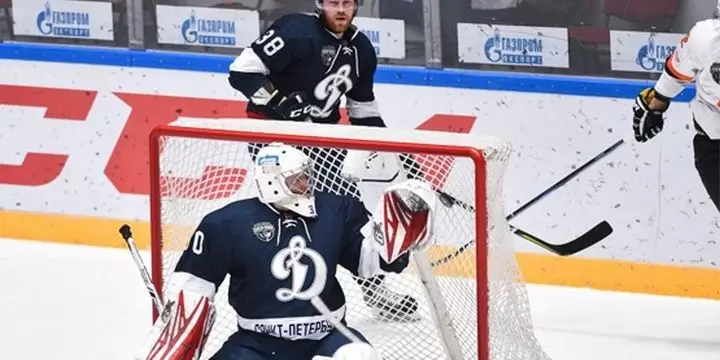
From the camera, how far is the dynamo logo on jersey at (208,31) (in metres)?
6.49

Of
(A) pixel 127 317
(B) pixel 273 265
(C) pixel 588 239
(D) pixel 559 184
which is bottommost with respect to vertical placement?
(A) pixel 127 317

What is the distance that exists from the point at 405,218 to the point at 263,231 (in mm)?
370

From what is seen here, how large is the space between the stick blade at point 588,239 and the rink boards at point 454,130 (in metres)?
0.02

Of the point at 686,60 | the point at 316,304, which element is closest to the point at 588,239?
the point at 686,60

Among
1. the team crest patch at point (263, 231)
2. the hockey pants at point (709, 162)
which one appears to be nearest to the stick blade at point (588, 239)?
the hockey pants at point (709, 162)

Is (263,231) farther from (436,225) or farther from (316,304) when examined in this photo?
(436,225)

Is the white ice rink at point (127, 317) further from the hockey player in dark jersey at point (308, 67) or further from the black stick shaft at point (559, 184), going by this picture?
the hockey player in dark jersey at point (308, 67)

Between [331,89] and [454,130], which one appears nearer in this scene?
[331,89]

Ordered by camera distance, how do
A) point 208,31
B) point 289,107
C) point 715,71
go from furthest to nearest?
point 208,31 → point 715,71 → point 289,107

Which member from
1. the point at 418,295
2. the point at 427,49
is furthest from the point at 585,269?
the point at 418,295

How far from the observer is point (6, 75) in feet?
21.7

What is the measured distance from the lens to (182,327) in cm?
415

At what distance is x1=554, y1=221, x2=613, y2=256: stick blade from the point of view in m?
6.05

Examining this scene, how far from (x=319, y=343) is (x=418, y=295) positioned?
0.62 meters
